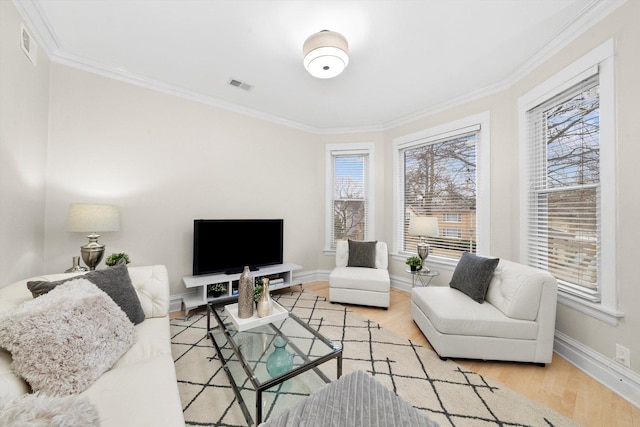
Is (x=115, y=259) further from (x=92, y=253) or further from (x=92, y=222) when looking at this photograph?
(x=92, y=222)

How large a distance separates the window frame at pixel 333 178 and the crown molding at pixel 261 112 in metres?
0.52

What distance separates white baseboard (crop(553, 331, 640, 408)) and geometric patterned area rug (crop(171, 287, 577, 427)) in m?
0.59

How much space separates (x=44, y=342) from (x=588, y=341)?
3.45m

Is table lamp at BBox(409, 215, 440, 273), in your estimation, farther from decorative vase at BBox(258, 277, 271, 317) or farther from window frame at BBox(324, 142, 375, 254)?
decorative vase at BBox(258, 277, 271, 317)

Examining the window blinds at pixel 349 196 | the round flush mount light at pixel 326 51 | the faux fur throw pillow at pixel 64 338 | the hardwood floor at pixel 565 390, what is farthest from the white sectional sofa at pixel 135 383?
the window blinds at pixel 349 196

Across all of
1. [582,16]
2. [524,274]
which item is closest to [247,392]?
[524,274]

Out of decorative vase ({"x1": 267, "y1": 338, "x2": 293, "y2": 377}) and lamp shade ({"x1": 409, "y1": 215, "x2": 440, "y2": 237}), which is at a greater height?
lamp shade ({"x1": 409, "y1": 215, "x2": 440, "y2": 237})

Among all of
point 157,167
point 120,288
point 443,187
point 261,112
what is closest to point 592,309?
point 443,187

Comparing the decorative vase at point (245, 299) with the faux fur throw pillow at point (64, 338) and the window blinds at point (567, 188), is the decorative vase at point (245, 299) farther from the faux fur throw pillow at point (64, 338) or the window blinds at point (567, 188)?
the window blinds at point (567, 188)

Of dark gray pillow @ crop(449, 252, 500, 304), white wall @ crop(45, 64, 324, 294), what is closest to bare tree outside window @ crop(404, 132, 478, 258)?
dark gray pillow @ crop(449, 252, 500, 304)

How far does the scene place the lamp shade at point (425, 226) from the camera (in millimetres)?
3105

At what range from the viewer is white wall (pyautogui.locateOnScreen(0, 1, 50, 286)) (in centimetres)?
171

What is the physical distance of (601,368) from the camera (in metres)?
1.82

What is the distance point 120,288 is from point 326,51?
233 cm
